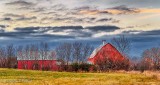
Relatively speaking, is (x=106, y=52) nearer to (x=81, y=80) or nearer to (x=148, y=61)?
(x=148, y=61)

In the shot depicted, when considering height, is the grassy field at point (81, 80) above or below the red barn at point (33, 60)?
above

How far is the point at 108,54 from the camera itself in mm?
116625

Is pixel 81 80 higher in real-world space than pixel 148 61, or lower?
higher

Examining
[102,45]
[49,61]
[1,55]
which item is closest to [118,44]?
[102,45]

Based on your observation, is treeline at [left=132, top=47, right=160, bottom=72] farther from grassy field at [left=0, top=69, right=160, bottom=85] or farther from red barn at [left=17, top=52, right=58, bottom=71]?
grassy field at [left=0, top=69, right=160, bottom=85]

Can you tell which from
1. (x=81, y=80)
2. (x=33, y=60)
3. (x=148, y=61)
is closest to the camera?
(x=81, y=80)

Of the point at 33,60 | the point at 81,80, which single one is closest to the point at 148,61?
the point at 33,60

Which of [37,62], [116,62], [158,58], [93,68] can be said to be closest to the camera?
[93,68]

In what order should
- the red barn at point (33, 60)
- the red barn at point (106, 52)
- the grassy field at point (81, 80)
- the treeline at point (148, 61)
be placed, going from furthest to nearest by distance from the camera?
1. the red barn at point (33, 60)
2. the red barn at point (106, 52)
3. the treeline at point (148, 61)
4. the grassy field at point (81, 80)

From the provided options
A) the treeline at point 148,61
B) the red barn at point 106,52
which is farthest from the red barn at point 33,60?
the treeline at point 148,61

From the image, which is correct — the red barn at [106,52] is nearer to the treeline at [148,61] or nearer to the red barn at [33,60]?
the treeline at [148,61]

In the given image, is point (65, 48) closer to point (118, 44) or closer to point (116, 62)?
point (118, 44)

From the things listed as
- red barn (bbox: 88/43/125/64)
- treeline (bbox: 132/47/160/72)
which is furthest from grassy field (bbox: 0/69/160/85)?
red barn (bbox: 88/43/125/64)

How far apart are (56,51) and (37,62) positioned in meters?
17.4
